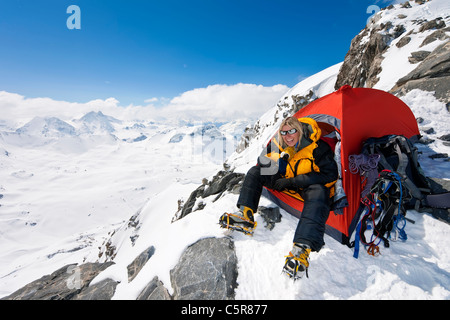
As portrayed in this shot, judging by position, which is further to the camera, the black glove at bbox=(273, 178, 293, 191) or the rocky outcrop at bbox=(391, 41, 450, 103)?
the rocky outcrop at bbox=(391, 41, 450, 103)

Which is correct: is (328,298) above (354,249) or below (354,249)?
below

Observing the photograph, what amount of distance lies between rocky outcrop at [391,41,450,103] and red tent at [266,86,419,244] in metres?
4.02

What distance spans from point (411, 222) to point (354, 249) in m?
1.70

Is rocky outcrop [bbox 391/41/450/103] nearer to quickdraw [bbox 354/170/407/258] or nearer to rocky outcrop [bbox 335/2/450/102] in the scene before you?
rocky outcrop [bbox 335/2/450/102]

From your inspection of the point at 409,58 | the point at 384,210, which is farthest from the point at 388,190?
the point at 409,58

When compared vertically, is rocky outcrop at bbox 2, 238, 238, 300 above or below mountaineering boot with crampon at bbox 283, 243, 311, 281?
below

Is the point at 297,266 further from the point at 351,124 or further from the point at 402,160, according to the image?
the point at 351,124

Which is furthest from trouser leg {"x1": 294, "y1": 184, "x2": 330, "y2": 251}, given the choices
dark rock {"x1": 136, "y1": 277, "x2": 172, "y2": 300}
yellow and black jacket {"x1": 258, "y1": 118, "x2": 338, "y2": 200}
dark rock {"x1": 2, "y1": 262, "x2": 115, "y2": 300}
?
dark rock {"x1": 2, "y1": 262, "x2": 115, "y2": 300}

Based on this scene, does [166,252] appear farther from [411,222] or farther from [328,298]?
[411,222]

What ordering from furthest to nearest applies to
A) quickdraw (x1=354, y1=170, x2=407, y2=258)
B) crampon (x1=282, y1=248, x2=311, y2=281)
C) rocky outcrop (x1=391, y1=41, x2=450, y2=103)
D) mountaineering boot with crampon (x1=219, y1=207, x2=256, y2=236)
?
1. rocky outcrop (x1=391, y1=41, x2=450, y2=103)
2. mountaineering boot with crampon (x1=219, y1=207, x2=256, y2=236)
3. quickdraw (x1=354, y1=170, x2=407, y2=258)
4. crampon (x1=282, y1=248, x2=311, y2=281)

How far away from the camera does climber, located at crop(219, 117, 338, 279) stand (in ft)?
10.6

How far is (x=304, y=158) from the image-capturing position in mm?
4086

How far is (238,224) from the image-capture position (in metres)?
4.28
